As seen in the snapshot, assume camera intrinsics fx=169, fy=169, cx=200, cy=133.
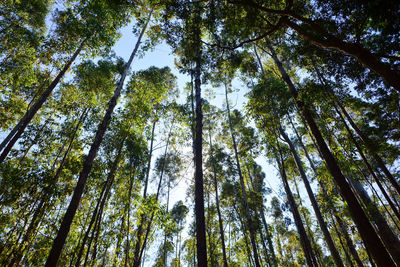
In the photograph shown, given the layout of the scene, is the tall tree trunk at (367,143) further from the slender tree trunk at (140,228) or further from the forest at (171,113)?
the slender tree trunk at (140,228)

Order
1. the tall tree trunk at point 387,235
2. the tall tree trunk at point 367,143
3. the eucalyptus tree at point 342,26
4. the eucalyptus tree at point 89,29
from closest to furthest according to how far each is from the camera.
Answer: the eucalyptus tree at point 342,26
the tall tree trunk at point 387,235
the tall tree trunk at point 367,143
the eucalyptus tree at point 89,29

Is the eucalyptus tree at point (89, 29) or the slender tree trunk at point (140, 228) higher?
the eucalyptus tree at point (89, 29)

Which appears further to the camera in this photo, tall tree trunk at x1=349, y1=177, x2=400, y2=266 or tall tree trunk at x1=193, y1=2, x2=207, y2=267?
tall tree trunk at x1=349, y1=177, x2=400, y2=266

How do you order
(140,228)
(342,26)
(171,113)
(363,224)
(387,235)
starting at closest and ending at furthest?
(363,224)
(342,26)
(387,235)
(140,228)
(171,113)

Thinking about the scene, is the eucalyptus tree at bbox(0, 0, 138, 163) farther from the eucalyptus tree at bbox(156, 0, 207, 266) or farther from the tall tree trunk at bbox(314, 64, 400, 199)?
the tall tree trunk at bbox(314, 64, 400, 199)

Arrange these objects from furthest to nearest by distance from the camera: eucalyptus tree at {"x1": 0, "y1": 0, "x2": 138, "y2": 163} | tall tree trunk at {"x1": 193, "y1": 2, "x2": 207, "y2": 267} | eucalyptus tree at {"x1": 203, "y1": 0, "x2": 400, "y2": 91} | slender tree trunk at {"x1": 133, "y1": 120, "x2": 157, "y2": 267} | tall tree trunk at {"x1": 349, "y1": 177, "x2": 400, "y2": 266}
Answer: eucalyptus tree at {"x1": 0, "y1": 0, "x2": 138, "y2": 163} < slender tree trunk at {"x1": 133, "y1": 120, "x2": 157, "y2": 267} < tall tree trunk at {"x1": 349, "y1": 177, "x2": 400, "y2": 266} < tall tree trunk at {"x1": 193, "y1": 2, "x2": 207, "y2": 267} < eucalyptus tree at {"x1": 203, "y1": 0, "x2": 400, "y2": 91}

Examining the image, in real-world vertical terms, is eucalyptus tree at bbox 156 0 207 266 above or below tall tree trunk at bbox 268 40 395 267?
above

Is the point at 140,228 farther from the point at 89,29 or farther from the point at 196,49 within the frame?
the point at 89,29

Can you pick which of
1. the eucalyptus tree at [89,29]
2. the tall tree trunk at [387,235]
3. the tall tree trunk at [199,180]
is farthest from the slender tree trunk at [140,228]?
the tall tree trunk at [387,235]

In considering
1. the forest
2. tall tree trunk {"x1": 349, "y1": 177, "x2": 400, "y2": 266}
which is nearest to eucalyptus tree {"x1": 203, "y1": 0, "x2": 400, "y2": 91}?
the forest

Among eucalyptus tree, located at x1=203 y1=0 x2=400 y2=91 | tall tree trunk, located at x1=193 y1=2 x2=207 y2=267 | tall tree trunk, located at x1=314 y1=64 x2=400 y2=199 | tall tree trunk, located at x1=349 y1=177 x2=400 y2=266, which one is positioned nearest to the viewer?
eucalyptus tree, located at x1=203 y1=0 x2=400 y2=91

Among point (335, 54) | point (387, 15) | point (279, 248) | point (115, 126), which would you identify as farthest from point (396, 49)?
point (279, 248)

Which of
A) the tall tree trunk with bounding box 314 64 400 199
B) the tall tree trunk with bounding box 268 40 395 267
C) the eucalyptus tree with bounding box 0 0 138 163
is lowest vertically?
the tall tree trunk with bounding box 268 40 395 267

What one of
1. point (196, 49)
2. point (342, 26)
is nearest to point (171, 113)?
point (196, 49)
